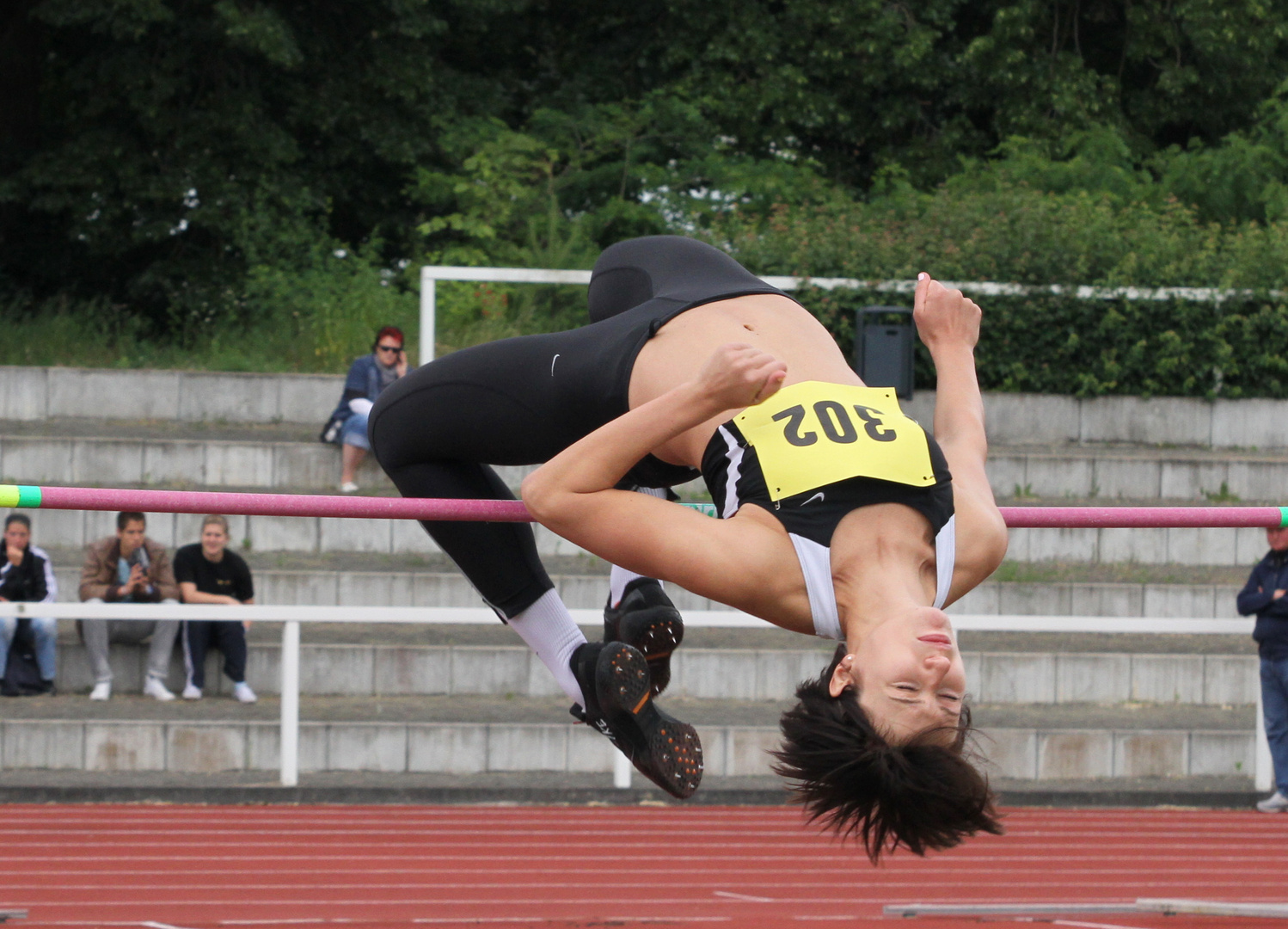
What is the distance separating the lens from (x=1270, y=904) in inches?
217

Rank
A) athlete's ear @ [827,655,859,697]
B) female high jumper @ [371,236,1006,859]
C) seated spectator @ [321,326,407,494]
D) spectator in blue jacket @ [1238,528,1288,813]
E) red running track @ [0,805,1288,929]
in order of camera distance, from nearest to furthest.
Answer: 1. female high jumper @ [371,236,1006,859]
2. athlete's ear @ [827,655,859,697]
3. red running track @ [0,805,1288,929]
4. spectator in blue jacket @ [1238,528,1288,813]
5. seated spectator @ [321,326,407,494]

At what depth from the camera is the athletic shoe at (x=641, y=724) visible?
312 centimetres

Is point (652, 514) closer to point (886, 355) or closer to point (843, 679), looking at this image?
point (843, 679)

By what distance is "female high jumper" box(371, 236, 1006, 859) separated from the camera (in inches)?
104

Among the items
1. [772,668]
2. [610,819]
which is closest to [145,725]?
[610,819]

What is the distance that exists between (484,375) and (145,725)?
4.92m

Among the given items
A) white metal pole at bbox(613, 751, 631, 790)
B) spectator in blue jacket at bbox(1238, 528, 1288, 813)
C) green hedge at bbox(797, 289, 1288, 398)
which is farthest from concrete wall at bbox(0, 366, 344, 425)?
spectator in blue jacket at bbox(1238, 528, 1288, 813)

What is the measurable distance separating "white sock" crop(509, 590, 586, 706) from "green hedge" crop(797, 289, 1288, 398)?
7550 mm

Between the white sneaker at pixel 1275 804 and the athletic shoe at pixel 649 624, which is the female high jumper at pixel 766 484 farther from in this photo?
A: the white sneaker at pixel 1275 804

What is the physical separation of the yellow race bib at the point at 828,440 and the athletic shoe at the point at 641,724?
613 mm

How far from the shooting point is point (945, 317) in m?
3.21

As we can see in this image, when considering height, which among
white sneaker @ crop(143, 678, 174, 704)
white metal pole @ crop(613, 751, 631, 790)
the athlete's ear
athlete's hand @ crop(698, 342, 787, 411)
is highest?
athlete's hand @ crop(698, 342, 787, 411)

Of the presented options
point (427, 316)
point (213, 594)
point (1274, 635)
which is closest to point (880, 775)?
point (1274, 635)

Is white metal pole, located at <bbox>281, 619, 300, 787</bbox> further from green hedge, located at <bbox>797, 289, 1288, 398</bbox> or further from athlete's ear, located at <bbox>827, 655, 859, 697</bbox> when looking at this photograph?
green hedge, located at <bbox>797, 289, 1288, 398</bbox>
